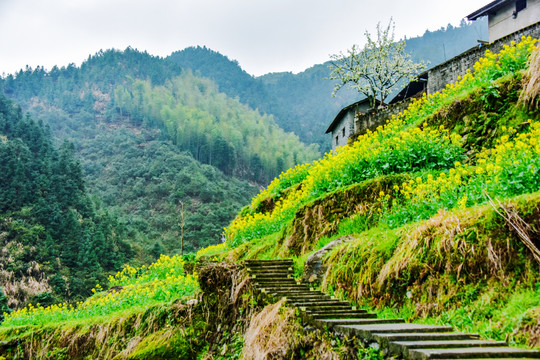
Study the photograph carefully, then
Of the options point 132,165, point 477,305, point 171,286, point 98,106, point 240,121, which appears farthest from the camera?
point 98,106

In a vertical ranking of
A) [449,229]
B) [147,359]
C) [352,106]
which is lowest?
[147,359]

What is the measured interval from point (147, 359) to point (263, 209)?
9405 millimetres

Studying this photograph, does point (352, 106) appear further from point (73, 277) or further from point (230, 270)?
point (73, 277)

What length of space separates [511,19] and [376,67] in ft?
24.6

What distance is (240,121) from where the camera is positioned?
137m

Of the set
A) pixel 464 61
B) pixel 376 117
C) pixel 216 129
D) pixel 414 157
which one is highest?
pixel 216 129

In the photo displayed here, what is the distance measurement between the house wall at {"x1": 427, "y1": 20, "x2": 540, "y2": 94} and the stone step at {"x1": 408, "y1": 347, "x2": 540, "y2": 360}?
581 inches

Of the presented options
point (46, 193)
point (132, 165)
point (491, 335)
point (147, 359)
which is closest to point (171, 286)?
point (147, 359)

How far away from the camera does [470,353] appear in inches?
133

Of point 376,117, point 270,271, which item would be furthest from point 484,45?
point 270,271

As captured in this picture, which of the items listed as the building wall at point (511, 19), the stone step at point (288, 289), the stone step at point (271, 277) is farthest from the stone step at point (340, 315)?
the building wall at point (511, 19)

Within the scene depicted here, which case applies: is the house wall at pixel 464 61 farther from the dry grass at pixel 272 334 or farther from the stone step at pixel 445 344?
the stone step at pixel 445 344

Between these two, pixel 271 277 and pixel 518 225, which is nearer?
pixel 518 225

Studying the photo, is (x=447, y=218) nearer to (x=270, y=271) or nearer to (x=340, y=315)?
(x=340, y=315)
